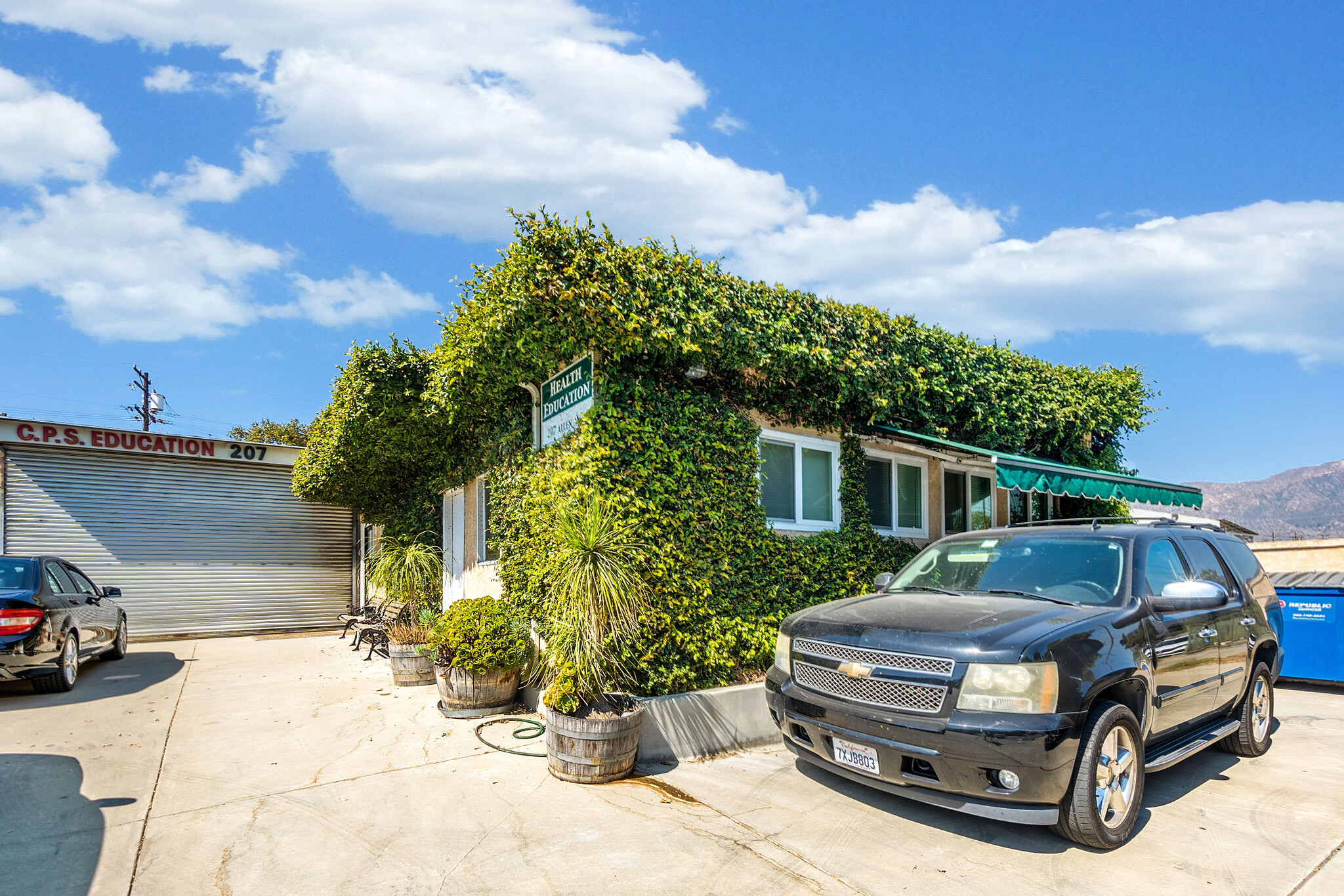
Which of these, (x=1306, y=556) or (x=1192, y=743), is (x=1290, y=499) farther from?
(x=1192, y=743)

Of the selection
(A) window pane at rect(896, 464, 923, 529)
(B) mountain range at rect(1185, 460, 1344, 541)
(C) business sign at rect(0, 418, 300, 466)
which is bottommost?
(B) mountain range at rect(1185, 460, 1344, 541)

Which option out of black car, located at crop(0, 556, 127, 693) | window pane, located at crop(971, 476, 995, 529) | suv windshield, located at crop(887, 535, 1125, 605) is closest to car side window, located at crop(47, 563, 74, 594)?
black car, located at crop(0, 556, 127, 693)

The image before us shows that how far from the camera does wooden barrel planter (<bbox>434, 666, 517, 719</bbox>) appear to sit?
7.22m

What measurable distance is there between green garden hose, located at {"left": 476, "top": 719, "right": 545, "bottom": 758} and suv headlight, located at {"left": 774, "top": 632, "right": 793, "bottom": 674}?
2.16 m

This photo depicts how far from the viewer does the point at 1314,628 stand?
30.6 feet

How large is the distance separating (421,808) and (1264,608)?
6.84 metres

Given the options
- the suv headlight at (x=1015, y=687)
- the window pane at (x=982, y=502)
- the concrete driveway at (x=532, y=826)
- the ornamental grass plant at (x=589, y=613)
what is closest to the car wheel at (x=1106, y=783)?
the concrete driveway at (x=532, y=826)

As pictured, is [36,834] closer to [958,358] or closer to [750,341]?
[750,341]

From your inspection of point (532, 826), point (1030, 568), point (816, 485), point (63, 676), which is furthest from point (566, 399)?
point (63, 676)

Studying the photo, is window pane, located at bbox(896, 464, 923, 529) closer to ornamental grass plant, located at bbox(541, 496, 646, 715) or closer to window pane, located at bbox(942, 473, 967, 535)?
window pane, located at bbox(942, 473, 967, 535)

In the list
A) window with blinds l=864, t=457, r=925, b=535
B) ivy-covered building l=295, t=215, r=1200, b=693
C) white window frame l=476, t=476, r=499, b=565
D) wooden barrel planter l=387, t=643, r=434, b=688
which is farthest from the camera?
window with blinds l=864, t=457, r=925, b=535

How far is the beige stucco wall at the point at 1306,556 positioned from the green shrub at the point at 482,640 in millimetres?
13990

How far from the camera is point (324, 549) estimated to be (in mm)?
16797

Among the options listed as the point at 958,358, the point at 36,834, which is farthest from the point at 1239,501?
the point at 36,834
